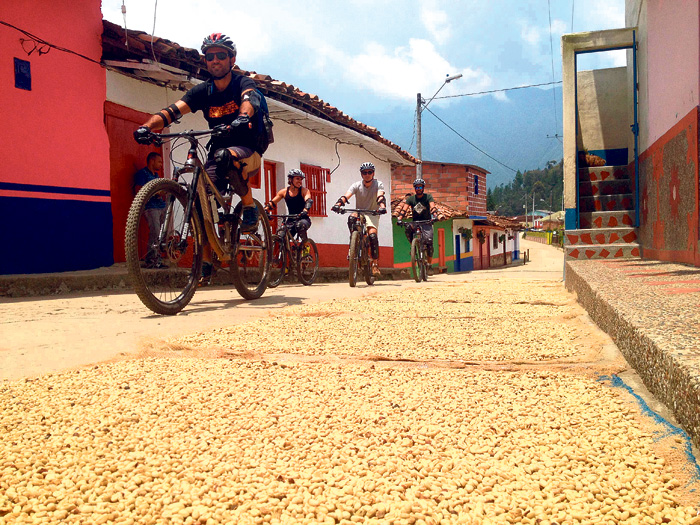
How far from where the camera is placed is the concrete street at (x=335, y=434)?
0.95 m

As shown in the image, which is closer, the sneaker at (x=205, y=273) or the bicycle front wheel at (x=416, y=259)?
the sneaker at (x=205, y=273)

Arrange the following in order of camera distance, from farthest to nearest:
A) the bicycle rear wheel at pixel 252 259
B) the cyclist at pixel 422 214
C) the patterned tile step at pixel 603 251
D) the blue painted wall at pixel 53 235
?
the cyclist at pixel 422 214 → the patterned tile step at pixel 603 251 → the blue painted wall at pixel 53 235 → the bicycle rear wheel at pixel 252 259

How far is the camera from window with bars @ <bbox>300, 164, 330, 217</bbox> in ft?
36.3

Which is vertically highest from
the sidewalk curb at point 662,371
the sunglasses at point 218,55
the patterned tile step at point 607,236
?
the sunglasses at point 218,55

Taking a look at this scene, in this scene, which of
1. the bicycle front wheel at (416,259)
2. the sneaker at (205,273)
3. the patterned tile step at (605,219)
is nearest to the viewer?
the sneaker at (205,273)

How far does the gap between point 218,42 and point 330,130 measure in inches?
285

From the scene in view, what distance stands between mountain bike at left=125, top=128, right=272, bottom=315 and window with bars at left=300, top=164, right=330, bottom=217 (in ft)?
23.0

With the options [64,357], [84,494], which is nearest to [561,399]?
[84,494]

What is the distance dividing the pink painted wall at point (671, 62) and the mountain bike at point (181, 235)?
343 centimetres

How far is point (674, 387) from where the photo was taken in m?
1.19

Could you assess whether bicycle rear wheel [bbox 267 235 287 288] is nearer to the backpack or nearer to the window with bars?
the backpack

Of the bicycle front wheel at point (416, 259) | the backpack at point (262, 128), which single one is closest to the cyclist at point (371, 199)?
the bicycle front wheel at point (416, 259)

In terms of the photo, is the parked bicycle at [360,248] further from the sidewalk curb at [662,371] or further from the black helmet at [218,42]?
the sidewalk curb at [662,371]

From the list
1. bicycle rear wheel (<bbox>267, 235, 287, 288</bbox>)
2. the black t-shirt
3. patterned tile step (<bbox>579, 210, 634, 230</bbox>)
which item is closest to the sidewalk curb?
the black t-shirt
